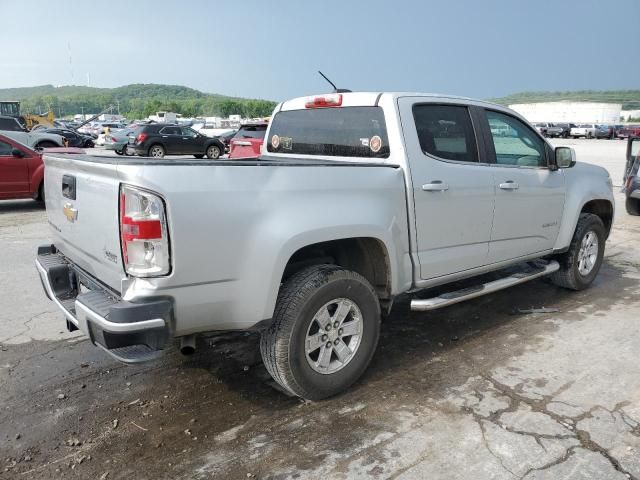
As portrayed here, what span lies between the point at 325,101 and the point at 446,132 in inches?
38.9

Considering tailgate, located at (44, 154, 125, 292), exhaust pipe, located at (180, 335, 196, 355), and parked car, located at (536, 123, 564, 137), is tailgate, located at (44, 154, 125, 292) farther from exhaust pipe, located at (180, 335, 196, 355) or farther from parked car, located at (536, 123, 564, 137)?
parked car, located at (536, 123, 564, 137)

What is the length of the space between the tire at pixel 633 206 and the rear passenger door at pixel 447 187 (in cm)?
786

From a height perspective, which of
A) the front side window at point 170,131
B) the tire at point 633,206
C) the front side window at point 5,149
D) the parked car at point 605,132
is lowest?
the tire at point 633,206

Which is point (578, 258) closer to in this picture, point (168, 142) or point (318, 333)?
point (318, 333)

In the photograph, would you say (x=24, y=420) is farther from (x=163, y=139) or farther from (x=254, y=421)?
(x=163, y=139)

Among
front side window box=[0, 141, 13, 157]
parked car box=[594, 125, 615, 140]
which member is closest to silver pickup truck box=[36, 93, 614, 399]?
front side window box=[0, 141, 13, 157]

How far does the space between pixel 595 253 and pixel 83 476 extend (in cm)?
530

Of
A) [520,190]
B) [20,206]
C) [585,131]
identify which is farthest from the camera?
[585,131]

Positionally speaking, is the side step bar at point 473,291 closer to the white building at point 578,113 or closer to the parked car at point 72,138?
the parked car at point 72,138

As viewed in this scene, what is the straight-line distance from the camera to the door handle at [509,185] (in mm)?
4410

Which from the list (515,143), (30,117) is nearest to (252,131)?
(515,143)

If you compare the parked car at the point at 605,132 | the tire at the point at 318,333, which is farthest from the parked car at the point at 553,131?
the tire at the point at 318,333

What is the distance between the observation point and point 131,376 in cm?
389

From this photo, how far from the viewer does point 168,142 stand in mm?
23984
